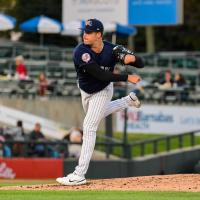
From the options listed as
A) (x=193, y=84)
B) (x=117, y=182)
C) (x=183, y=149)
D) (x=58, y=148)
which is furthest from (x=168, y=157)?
(x=117, y=182)

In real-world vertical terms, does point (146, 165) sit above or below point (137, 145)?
below

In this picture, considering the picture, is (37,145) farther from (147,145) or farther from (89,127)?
(89,127)

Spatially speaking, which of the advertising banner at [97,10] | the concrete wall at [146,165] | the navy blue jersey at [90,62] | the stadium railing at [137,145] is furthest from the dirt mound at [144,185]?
the advertising banner at [97,10]

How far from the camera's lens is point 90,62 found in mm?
10477

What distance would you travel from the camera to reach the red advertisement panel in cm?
2211

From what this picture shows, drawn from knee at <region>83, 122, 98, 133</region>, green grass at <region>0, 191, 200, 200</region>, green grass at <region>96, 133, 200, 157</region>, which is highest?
→ knee at <region>83, 122, 98, 133</region>

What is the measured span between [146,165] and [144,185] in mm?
11929

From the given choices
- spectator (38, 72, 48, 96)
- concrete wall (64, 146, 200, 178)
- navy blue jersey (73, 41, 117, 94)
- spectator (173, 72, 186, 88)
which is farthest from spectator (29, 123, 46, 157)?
navy blue jersey (73, 41, 117, 94)

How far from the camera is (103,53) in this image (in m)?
10.7

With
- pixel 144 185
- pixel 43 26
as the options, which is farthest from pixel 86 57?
pixel 43 26

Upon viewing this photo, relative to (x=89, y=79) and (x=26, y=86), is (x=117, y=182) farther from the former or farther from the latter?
(x=26, y=86)

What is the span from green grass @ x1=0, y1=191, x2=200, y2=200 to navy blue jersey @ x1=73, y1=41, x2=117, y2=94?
133 centimetres

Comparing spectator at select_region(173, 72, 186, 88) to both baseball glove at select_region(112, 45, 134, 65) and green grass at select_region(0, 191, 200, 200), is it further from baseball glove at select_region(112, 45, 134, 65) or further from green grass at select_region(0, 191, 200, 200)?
green grass at select_region(0, 191, 200, 200)

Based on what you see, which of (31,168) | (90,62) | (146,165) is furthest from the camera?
(146,165)
